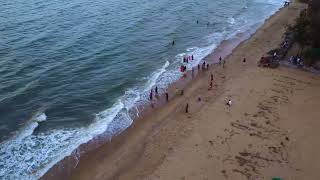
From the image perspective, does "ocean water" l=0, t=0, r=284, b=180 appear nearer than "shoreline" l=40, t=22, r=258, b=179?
No

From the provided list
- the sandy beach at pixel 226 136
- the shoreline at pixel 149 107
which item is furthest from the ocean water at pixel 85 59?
the sandy beach at pixel 226 136

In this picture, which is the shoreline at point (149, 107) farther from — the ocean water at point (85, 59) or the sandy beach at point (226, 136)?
the ocean water at point (85, 59)

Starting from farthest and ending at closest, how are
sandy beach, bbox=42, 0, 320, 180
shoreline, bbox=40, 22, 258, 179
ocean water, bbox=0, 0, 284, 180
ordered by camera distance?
ocean water, bbox=0, 0, 284, 180 → shoreline, bbox=40, 22, 258, 179 → sandy beach, bbox=42, 0, 320, 180

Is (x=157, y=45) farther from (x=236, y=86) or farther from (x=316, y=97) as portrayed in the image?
(x=316, y=97)

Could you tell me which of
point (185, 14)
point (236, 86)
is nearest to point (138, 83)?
point (236, 86)

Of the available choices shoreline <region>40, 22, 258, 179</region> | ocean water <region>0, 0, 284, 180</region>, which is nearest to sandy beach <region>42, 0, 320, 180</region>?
shoreline <region>40, 22, 258, 179</region>

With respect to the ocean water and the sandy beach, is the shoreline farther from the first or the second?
the ocean water

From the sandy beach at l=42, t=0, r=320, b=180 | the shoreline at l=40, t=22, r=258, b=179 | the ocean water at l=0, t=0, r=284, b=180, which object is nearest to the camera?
the sandy beach at l=42, t=0, r=320, b=180
